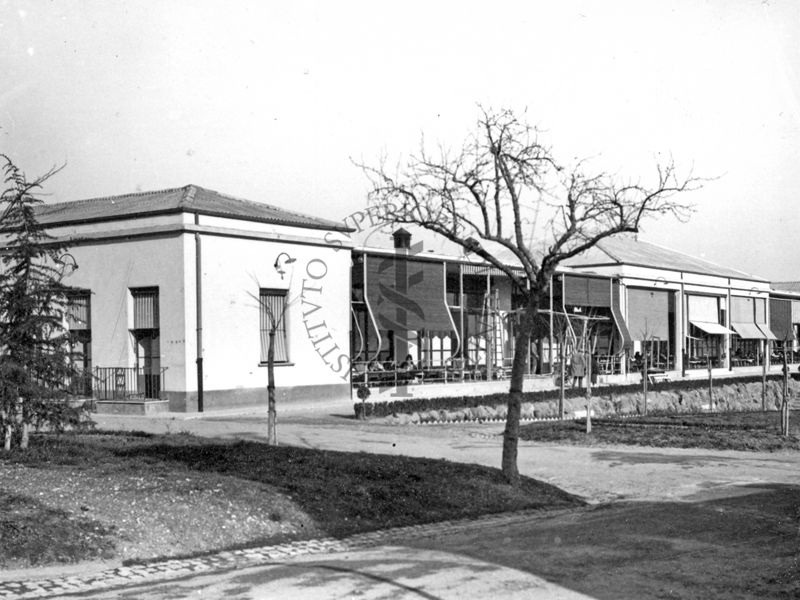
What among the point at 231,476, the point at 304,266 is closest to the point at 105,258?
the point at 304,266

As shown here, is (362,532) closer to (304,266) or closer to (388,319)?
(304,266)

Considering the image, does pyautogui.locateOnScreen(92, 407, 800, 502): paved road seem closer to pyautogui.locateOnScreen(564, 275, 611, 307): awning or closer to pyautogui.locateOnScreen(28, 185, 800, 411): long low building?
pyautogui.locateOnScreen(28, 185, 800, 411): long low building

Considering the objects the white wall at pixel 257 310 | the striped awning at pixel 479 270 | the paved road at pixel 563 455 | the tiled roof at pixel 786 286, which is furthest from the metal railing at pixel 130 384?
the tiled roof at pixel 786 286

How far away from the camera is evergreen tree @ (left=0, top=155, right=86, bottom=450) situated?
42.4ft

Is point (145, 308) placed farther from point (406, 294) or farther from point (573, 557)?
point (573, 557)

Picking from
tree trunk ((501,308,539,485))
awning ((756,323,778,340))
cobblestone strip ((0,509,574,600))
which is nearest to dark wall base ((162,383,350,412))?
tree trunk ((501,308,539,485))

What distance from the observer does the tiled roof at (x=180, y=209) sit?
85.7 ft

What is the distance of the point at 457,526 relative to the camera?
34.9 ft

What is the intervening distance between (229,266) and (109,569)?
59.8 feet

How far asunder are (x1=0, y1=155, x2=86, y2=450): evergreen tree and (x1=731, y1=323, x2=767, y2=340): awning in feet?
160

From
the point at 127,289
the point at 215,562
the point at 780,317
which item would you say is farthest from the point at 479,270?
the point at 780,317

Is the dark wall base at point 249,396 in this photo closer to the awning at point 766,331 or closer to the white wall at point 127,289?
the white wall at point 127,289

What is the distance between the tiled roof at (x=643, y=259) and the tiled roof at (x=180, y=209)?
57.1ft

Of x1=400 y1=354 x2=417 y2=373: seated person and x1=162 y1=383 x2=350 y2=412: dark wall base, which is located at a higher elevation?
x1=400 y1=354 x2=417 y2=373: seated person
